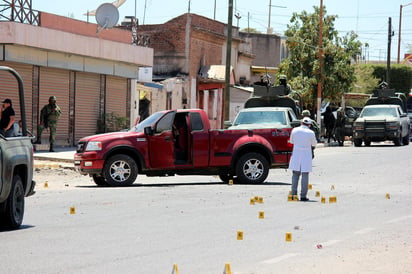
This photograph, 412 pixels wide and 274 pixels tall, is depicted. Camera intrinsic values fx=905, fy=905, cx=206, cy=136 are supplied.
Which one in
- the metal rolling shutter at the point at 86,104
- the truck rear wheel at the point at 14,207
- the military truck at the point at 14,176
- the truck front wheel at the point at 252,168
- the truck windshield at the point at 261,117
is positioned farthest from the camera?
the metal rolling shutter at the point at 86,104

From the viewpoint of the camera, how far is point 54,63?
33.8m

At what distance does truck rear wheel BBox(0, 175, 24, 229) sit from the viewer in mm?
11961

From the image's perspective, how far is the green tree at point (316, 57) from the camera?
55.9m

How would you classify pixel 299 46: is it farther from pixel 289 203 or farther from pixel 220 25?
pixel 289 203

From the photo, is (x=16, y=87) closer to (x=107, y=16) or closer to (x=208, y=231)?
(x=107, y=16)

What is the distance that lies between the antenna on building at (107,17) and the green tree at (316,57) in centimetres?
2053

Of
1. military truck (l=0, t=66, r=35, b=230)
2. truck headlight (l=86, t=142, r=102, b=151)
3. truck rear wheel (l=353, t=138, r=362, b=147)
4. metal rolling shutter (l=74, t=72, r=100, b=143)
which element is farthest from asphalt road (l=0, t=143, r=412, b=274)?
truck rear wheel (l=353, t=138, r=362, b=147)

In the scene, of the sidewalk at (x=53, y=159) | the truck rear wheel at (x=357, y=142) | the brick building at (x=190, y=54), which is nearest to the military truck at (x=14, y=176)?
the sidewalk at (x=53, y=159)

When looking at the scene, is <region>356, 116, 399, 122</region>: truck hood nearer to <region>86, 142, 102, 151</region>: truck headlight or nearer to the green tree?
the green tree

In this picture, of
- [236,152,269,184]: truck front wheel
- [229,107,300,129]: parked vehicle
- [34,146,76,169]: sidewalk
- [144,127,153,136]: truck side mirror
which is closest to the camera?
[144,127,153,136]: truck side mirror

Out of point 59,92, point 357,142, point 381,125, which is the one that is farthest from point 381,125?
point 59,92

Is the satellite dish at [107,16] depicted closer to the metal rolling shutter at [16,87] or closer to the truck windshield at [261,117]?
the metal rolling shutter at [16,87]

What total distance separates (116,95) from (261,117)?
17.1 meters

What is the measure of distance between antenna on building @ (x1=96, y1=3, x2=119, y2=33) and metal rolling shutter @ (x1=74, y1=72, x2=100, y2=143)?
7.15 feet
